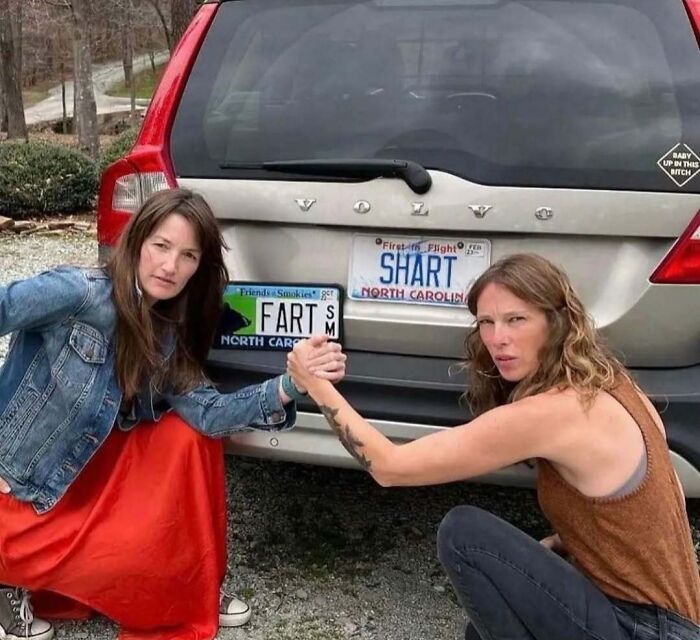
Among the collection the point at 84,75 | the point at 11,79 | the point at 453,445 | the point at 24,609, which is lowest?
the point at 11,79

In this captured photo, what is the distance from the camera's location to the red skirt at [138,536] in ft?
7.48

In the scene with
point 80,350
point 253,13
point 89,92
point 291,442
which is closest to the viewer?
point 80,350

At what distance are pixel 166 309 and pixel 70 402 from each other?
359mm

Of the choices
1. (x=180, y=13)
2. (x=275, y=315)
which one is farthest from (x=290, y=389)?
(x=180, y=13)

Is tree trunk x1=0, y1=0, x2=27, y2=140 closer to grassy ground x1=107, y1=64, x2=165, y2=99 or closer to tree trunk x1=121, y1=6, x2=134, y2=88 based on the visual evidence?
tree trunk x1=121, y1=6, x2=134, y2=88

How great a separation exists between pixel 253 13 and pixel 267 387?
111 centimetres

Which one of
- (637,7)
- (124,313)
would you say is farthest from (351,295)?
(637,7)

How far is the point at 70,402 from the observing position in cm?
223

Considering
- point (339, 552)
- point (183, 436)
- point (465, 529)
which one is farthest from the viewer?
point (339, 552)

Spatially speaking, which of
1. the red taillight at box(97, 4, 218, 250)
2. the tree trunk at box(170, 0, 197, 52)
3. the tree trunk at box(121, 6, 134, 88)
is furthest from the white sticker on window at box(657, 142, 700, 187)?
the tree trunk at box(121, 6, 134, 88)

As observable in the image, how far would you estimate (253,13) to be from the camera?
2549 mm

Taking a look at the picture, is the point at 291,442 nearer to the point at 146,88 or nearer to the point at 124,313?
the point at 124,313

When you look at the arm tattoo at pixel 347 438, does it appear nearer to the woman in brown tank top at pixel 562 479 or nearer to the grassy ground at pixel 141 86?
the woman in brown tank top at pixel 562 479

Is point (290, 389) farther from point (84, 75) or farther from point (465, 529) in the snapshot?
point (84, 75)
